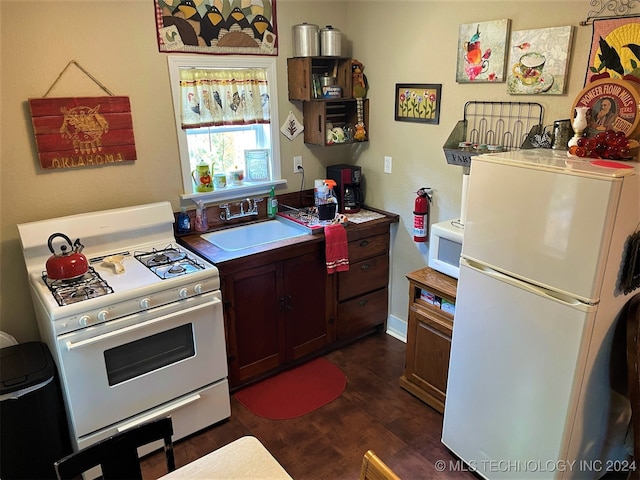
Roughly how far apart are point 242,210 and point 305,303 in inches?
29.5

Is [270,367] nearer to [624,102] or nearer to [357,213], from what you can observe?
[357,213]

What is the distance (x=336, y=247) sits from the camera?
2959 mm

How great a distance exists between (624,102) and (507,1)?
0.82 metres

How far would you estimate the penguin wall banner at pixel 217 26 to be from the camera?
2.60m

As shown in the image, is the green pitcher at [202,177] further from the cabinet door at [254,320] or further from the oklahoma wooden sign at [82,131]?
the cabinet door at [254,320]

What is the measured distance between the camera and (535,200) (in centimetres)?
176

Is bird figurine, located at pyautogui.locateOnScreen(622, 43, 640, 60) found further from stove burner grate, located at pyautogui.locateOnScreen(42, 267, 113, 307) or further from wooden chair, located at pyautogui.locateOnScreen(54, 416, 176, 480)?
stove burner grate, located at pyautogui.locateOnScreen(42, 267, 113, 307)

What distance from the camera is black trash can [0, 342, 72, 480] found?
1.99 m

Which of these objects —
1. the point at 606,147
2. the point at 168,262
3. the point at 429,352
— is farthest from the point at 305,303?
the point at 606,147

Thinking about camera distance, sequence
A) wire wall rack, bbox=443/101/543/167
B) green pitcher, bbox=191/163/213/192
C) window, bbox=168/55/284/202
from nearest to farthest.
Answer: wire wall rack, bbox=443/101/543/167
window, bbox=168/55/284/202
green pitcher, bbox=191/163/213/192

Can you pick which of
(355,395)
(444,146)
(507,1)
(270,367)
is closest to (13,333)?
(270,367)

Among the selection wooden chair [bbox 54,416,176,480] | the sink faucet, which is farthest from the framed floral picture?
wooden chair [bbox 54,416,176,480]

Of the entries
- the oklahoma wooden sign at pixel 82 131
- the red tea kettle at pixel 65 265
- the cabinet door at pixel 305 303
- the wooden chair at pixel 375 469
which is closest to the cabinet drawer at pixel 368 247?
the cabinet door at pixel 305 303

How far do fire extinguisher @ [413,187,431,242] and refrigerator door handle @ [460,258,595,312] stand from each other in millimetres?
959
